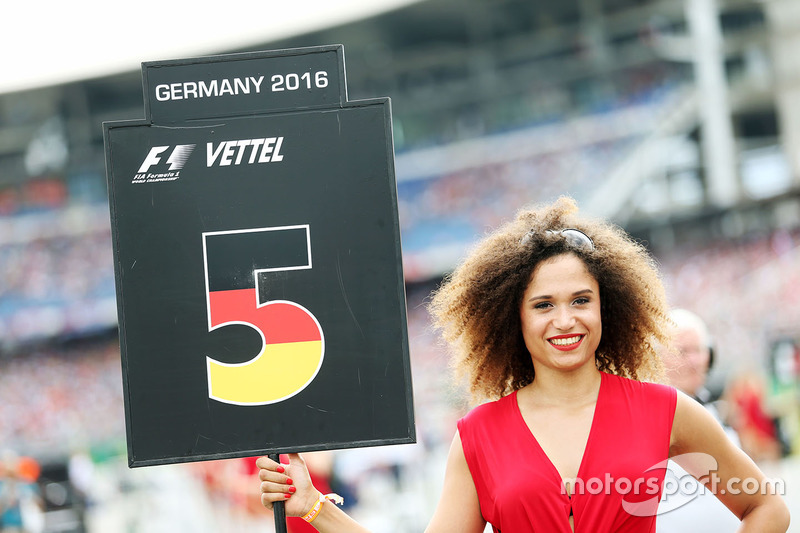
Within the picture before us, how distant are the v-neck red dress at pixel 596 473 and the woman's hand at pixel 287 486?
42 cm

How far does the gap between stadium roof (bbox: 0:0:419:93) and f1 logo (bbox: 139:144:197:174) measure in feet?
72.4

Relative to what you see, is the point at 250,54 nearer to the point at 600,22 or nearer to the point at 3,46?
the point at 600,22

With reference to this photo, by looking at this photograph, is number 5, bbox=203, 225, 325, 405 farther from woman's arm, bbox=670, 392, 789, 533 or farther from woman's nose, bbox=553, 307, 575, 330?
woman's arm, bbox=670, 392, 789, 533

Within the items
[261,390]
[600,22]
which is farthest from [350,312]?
[600,22]

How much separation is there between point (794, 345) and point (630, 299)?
45.1 ft

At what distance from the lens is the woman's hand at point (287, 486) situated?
2449 mm

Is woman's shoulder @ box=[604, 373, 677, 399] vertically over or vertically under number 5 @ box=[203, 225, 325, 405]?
under

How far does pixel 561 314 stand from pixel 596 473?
15.1 inches

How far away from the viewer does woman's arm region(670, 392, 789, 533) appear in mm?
2340

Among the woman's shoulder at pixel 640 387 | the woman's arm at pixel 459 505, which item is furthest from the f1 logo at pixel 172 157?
the woman's shoulder at pixel 640 387

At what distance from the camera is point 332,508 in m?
2.51

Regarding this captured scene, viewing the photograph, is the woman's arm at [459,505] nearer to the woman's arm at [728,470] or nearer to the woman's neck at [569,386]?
the woman's neck at [569,386]

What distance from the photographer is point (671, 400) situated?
238 centimetres
